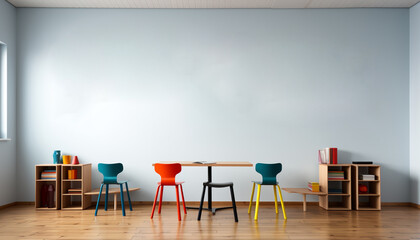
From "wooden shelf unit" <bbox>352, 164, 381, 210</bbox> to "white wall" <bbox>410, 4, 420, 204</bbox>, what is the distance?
72 cm

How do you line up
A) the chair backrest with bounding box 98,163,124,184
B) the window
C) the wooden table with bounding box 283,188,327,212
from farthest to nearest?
the window < the wooden table with bounding box 283,188,327,212 < the chair backrest with bounding box 98,163,124,184

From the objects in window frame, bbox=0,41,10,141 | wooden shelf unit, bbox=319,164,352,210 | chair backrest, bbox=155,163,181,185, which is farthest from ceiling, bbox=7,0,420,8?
chair backrest, bbox=155,163,181,185

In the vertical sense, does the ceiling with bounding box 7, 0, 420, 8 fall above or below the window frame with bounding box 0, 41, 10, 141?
above

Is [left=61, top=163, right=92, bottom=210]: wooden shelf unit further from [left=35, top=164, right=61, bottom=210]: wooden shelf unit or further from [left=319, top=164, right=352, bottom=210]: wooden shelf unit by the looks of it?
[left=319, top=164, right=352, bottom=210]: wooden shelf unit

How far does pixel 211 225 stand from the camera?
461cm

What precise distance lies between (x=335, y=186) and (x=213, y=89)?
259 cm

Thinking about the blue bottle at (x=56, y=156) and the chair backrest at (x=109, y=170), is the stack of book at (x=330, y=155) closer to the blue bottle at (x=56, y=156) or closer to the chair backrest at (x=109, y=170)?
the chair backrest at (x=109, y=170)

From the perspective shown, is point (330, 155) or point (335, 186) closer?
point (330, 155)

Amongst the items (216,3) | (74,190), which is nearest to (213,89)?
(216,3)

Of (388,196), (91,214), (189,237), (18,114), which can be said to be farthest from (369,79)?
(18,114)

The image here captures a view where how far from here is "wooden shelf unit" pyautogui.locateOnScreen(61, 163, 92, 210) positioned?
5.77 m

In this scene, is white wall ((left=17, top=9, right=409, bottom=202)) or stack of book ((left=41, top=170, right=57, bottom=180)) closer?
stack of book ((left=41, top=170, right=57, bottom=180))

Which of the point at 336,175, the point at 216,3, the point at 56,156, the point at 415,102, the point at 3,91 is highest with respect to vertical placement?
the point at 216,3

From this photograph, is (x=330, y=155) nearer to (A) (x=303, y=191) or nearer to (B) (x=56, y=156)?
(A) (x=303, y=191)
